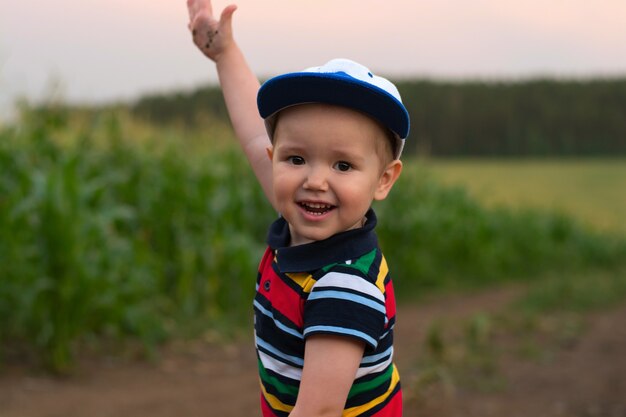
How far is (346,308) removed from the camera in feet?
4.91

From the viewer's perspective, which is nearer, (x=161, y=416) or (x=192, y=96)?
(x=161, y=416)

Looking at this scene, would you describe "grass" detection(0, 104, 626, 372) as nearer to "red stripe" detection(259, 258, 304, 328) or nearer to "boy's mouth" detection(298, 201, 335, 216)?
"red stripe" detection(259, 258, 304, 328)

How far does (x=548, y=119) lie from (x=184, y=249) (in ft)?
37.4

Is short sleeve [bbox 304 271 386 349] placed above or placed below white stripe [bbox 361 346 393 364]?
above

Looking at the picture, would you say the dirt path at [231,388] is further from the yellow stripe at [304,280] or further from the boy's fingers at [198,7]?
the yellow stripe at [304,280]

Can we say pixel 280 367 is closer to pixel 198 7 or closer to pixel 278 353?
pixel 278 353

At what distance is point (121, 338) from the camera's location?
5555mm

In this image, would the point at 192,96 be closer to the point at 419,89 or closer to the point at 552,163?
the point at 419,89

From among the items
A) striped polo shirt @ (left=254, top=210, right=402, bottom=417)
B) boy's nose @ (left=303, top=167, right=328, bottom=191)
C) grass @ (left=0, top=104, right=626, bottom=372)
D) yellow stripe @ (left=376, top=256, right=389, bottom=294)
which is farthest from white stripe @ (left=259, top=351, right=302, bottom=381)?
grass @ (left=0, top=104, right=626, bottom=372)

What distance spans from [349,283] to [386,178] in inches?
10.8

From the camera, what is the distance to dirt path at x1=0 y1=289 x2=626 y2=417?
4.48 meters

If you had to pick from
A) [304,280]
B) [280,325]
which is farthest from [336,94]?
[280,325]

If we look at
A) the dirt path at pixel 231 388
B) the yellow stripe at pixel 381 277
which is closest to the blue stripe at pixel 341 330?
the yellow stripe at pixel 381 277

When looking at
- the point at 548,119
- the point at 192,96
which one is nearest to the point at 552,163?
the point at 548,119
